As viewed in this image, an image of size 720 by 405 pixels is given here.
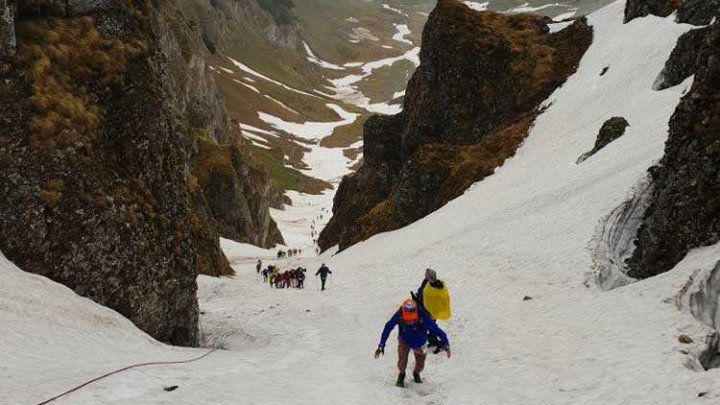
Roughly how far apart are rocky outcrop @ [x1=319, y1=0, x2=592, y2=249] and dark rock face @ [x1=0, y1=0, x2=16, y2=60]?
4000 centimetres

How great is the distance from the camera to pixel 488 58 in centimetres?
6694

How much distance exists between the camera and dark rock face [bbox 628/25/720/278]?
18.4m

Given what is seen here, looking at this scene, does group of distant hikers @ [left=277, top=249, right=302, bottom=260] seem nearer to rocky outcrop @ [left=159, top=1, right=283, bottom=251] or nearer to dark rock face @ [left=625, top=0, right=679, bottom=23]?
rocky outcrop @ [left=159, top=1, right=283, bottom=251]

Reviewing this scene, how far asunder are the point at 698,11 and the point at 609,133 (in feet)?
65.3

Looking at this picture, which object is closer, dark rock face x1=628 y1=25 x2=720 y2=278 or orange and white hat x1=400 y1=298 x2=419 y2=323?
orange and white hat x1=400 y1=298 x2=419 y2=323

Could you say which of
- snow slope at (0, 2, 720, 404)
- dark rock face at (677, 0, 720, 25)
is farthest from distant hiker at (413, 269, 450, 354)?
dark rock face at (677, 0, 720, 25)

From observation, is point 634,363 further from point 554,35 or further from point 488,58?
point 554,35

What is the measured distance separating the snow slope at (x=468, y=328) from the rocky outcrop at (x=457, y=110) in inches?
565

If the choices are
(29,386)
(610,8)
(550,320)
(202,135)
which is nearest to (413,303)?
(550,320)

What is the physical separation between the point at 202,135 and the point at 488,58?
191ft

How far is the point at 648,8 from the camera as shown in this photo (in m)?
62.0

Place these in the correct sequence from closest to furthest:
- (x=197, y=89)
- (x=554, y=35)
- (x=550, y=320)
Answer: (x=550, y=320)
(x=554, y=35)
(x=197, y=89)

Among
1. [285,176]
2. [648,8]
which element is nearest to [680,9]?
[648,8]

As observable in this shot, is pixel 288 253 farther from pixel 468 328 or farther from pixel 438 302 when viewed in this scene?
pixel 438 302
